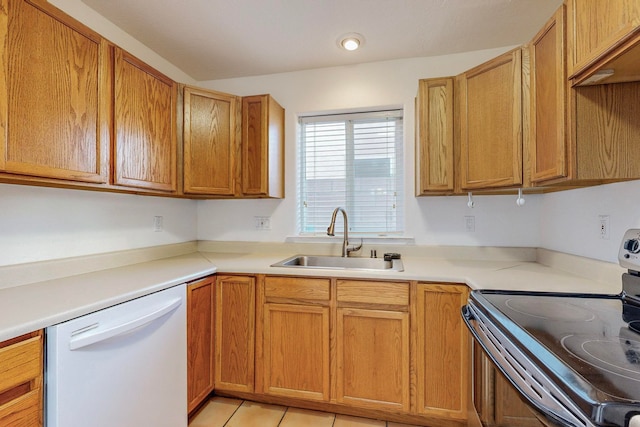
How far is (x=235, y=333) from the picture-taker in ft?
5.87

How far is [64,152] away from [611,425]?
1.83 metres

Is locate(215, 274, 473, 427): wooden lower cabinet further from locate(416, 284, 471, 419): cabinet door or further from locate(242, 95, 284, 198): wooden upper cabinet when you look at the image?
locate(242, 95, 284, 198): wooden upper cabinet

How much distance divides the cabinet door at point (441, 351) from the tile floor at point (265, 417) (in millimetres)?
264

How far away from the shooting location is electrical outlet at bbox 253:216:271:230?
7.93ft

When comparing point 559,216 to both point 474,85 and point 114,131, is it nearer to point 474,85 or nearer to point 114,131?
point 474,85

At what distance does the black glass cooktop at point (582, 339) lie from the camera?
553 mm

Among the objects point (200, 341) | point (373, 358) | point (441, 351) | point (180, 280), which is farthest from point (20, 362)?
point (441, 351)

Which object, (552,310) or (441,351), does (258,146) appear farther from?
(552,310)

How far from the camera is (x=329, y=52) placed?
2.09 meters

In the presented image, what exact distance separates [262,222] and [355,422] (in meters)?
1.50

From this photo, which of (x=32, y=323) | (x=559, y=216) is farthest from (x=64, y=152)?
Answer: (x=559, y=216)

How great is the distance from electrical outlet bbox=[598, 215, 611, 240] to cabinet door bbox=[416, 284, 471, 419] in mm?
666

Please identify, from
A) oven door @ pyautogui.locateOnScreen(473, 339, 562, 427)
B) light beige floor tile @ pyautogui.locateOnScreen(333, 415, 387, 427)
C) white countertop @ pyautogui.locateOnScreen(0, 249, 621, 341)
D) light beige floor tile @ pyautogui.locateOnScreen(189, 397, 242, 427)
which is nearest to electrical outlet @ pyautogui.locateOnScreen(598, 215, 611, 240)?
white countertop @ pyautogui.locateOnScreen(0, 249, 621, 341)

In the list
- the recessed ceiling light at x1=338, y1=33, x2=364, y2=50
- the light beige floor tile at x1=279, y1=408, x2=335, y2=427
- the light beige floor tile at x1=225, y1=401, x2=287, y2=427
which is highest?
the recessed ceiling light at x1=338, y1=33, x2=364, y2=50
